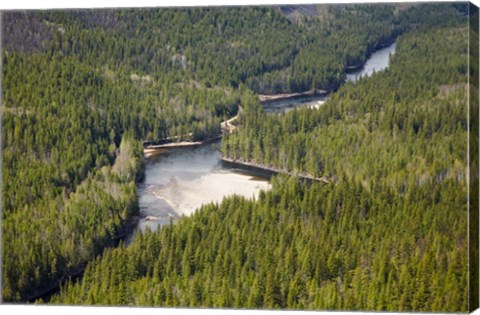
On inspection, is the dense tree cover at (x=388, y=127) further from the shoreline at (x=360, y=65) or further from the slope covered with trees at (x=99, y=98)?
the slope covered with trees at (x=99, y=98)

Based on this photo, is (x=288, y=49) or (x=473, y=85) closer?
(x=473, y=85)

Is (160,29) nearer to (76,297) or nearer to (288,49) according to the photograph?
(288,49)

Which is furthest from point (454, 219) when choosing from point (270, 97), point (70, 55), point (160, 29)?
point (70, 55)

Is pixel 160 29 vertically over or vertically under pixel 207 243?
over

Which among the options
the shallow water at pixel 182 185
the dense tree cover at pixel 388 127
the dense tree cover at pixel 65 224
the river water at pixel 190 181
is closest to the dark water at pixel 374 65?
the river water at pixel 190 181

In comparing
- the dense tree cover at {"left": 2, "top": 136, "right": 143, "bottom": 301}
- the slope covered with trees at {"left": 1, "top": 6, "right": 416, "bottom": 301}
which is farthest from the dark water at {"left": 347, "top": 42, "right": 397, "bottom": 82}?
the dense tree cover at {"left": 2, "top": 136, "right": 143, "bottom": 301}

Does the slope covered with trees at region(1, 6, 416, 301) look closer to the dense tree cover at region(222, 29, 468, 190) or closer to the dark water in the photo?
the dark water
